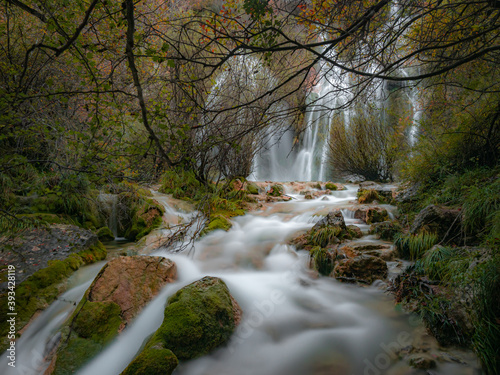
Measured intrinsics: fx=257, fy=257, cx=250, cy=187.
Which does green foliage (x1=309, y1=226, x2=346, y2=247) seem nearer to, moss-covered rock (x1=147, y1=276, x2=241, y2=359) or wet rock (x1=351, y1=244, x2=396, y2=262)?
wet rock (x1=351, y1=244, x2=396, y2=262)

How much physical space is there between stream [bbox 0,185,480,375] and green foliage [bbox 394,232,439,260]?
0.27 m

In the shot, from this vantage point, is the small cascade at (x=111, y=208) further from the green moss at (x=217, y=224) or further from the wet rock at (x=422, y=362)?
the wet rock at (x=422, y=362)

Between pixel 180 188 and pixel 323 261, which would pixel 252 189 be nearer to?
pixel 180 188

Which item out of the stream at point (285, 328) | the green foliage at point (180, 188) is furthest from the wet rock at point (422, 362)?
the green foliage at point (180, 188)

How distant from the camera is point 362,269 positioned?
3748mm

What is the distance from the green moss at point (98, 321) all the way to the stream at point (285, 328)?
0.12 metres

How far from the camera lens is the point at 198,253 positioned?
15.6 feet

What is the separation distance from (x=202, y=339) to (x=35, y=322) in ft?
6.45

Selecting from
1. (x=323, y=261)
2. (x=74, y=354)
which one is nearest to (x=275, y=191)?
(x=323, y=261)

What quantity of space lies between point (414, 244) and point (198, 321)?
3371mm

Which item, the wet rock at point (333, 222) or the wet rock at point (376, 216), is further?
the wet rock at point (376, 216)

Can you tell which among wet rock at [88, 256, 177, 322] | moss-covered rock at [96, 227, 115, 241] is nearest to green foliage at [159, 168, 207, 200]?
moss-covered rock at [96, 227, 115, 241]

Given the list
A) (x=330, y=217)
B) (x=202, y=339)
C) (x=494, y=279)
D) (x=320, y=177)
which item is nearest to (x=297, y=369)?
(x=202, y=339)

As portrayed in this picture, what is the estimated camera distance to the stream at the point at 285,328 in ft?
7.95
